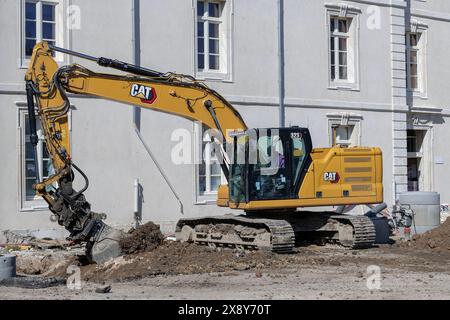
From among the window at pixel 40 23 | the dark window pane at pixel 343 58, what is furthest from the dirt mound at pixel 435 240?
the window at pixel 40 23

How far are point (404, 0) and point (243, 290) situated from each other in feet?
63.9

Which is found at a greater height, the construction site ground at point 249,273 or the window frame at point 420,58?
the window frame at point 420,58

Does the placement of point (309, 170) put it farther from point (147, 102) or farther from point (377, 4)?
point (377, 4)

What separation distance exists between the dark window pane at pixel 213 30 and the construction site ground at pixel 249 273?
27.1 feet

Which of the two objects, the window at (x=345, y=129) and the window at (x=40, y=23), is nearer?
the window at (x=40, y=23)

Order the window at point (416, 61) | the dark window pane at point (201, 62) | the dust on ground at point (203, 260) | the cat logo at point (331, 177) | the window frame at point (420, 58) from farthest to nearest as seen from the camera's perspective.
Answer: the window at point (416, 61), the window frame at point (420, 58), the dark window pane at point (201, 62), the cat logo at point (331, 177), the dust on ground at point (203, 260)

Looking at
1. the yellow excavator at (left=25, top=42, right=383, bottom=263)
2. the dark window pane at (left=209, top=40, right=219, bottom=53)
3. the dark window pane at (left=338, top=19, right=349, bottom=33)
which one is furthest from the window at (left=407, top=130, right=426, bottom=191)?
the yellow excavator at (left=25, top=42, right=383, bottom=263)

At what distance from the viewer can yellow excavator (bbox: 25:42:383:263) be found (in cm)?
1538

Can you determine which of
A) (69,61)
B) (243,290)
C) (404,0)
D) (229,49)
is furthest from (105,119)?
(404,0)

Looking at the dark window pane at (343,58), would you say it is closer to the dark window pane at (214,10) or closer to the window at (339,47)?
the window at (339,47)

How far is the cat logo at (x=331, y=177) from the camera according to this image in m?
17.5

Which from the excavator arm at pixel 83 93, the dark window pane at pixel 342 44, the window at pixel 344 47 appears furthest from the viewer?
the dark window pane at pixel 342 44
